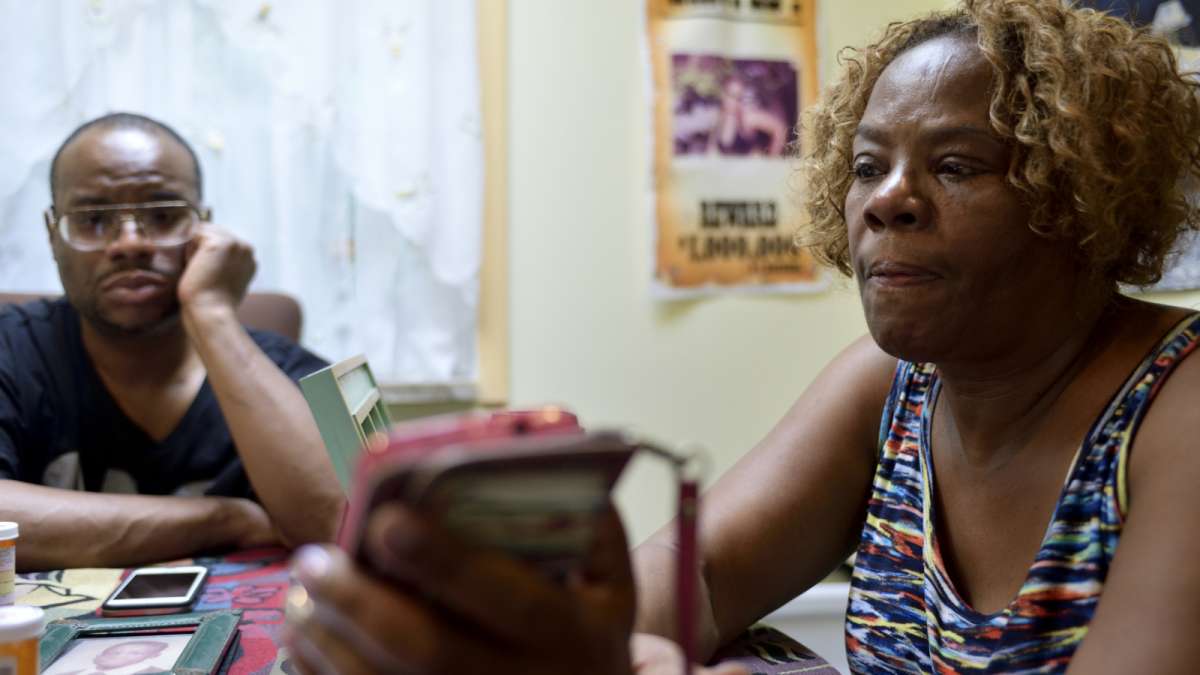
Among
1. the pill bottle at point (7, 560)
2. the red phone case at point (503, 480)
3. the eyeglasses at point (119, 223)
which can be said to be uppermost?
the eyeglasses at point (119, 223)

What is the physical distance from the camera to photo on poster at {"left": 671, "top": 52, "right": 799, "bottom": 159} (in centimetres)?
240

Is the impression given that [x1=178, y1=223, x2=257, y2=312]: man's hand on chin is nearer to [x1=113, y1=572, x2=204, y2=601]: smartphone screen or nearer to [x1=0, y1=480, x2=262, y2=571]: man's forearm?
[x1=0, y1=480, x2=262, y2=571]: man's forearm

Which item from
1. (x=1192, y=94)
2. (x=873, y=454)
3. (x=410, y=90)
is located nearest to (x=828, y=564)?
(x=873, y=454)

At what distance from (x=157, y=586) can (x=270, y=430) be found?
0.37 meters

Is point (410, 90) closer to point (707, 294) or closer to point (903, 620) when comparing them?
point (707, 294)

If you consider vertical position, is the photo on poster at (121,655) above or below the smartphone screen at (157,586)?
above

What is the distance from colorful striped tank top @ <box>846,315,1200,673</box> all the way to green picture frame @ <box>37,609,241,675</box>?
0.65 m

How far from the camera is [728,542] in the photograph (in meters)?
1.11

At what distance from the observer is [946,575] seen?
98 cm

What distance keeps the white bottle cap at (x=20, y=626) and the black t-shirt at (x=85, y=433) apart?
0.83 m

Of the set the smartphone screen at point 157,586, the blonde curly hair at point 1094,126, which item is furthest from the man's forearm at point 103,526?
the blonde curly hair at point 1094,126

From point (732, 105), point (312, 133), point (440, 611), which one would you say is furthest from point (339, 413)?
point (732, 105)

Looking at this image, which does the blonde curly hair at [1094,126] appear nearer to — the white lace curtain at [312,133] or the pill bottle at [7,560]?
the pill bottle at [7,560]

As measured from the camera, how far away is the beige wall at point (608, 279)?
234cm
